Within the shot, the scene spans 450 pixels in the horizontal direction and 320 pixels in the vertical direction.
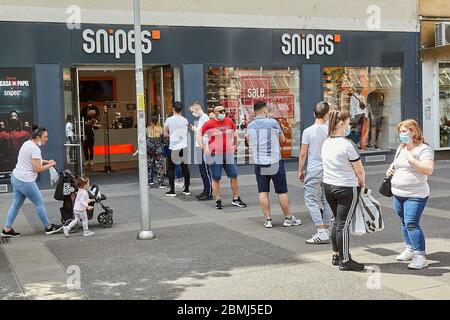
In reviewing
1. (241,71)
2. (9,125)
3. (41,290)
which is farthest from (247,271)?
(241,71)

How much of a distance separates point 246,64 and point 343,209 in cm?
Result: 926

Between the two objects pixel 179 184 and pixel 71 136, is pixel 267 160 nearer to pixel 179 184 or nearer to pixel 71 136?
pixel 179 184

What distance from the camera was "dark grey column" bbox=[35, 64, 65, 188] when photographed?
13.3 meters

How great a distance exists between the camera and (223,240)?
322 inches

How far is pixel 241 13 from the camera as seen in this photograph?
1500 cm

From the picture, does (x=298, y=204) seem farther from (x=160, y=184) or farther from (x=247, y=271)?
(x=247, y=271)

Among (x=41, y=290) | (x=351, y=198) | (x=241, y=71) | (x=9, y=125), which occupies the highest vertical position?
(x=241, y=71)

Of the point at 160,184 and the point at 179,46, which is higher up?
the point at 179,46

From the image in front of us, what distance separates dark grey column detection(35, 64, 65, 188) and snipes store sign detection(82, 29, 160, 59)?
3.06ft

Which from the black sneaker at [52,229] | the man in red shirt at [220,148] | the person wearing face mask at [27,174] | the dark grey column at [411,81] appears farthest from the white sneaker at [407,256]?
the dark grey column at [411,81]

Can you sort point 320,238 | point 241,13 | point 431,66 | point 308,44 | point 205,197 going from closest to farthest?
1. point 320,238
2. point 205,197
3. point 241,13
4. point 308,44
5. point 431,66

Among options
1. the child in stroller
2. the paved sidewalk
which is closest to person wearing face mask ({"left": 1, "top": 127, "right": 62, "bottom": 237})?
the paved sidewalk

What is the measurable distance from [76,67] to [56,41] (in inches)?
29.8

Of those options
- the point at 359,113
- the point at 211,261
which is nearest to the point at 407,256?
the point at 211,261
